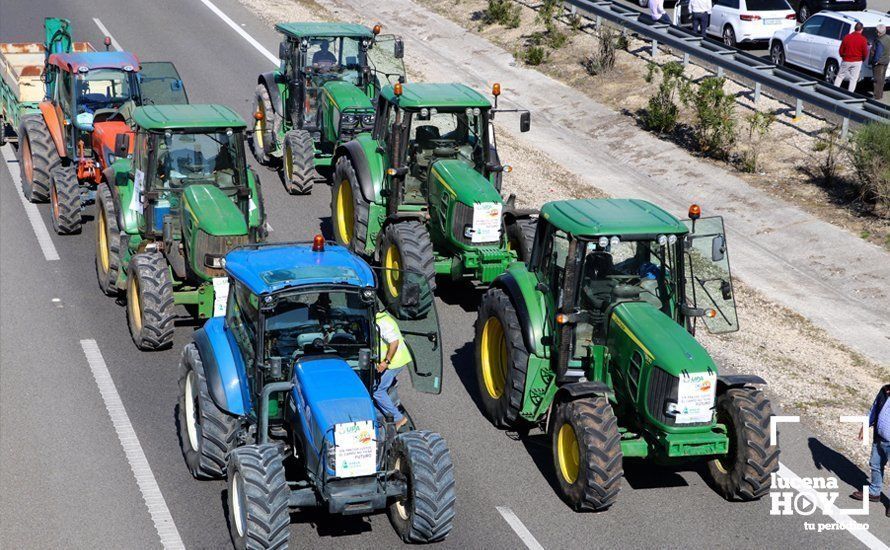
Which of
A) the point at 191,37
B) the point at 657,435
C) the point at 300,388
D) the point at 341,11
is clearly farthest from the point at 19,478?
the point at 341,11

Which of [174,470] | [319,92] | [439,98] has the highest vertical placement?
[439,98]

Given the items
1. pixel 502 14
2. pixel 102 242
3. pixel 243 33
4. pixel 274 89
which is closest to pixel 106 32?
pixel 243 33

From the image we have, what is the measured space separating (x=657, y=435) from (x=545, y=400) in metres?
1.61

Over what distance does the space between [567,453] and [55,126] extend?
11.7 metres

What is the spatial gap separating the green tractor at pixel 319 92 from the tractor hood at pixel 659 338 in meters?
9.12

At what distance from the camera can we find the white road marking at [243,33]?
101 feet

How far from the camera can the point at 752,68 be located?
79.9ft

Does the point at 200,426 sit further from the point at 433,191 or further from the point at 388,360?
the point at 433,191

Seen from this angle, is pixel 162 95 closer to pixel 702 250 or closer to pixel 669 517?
pixel 702 250

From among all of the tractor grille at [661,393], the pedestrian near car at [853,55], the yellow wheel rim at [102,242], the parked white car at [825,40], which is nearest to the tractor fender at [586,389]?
the tractor grille at [661,393]

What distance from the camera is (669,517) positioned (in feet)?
38.0

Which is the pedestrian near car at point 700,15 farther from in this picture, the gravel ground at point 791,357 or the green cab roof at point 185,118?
the green cab roof at point 185,118

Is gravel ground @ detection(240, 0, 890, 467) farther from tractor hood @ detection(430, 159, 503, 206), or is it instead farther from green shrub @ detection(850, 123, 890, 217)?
tractor hood @ detection(430, 159, 503, 206)

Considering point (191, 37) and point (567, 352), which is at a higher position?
point (567, 352)
